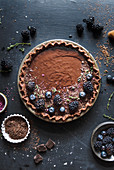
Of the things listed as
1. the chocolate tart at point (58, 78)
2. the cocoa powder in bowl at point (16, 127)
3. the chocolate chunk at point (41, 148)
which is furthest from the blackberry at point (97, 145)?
the cocoa powder in bowl at point (16, 127)

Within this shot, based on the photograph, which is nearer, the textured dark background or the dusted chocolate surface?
the dusted chocolate surface

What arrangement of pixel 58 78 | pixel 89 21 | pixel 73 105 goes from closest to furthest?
1. pixel 73 105
2. pixel 58 78
3. pixel 89 21

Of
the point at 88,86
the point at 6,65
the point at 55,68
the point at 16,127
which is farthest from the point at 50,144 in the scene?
the point at 6,65

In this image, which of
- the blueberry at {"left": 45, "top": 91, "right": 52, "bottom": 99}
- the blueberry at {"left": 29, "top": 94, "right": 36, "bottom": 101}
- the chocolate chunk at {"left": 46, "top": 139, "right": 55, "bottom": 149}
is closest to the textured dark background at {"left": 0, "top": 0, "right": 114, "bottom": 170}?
the chocolate chunk at {"left": 46, "top": 139, "right": 55, "bottom": 149}

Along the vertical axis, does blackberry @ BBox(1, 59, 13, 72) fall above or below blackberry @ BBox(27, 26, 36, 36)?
below

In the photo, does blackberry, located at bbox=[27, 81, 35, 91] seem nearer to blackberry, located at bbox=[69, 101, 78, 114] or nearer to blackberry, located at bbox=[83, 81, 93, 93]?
blackberry, located at bbox=[69, 101, 78, 114]

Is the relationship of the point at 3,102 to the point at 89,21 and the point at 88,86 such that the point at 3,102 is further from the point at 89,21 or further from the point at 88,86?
the point at 89,21
